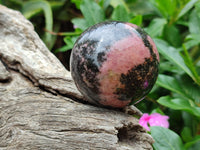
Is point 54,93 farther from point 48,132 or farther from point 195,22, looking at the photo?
point 195,22

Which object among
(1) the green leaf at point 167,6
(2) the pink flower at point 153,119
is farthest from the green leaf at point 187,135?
(1) the green leaf at point 167,6

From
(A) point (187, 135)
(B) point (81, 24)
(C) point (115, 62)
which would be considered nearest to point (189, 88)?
(A) point (187, 135)

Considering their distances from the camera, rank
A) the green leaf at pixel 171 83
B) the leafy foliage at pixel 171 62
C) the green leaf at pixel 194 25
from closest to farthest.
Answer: the leafy foliage at pixel 171 62 → the green leaf at pixel 171 83 → the green leaf at pixel 194 25

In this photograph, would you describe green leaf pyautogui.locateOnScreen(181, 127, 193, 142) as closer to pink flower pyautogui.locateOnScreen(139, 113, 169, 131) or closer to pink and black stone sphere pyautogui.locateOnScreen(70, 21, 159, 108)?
pink flower pyautogui.locateOnScreen(139, 113, 169, 131)

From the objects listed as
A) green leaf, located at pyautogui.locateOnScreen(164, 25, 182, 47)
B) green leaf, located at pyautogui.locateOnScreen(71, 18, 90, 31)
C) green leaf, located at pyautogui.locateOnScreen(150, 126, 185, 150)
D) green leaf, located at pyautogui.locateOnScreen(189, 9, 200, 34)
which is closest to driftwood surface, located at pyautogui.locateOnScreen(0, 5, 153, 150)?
green leaf, located at pyautogui.locateOnScreen(150, 126, 185, 150)

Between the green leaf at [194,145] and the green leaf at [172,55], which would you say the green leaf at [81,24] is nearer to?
the green leaf at [172,55]

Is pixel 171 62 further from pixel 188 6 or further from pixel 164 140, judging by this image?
pixel 164 140
